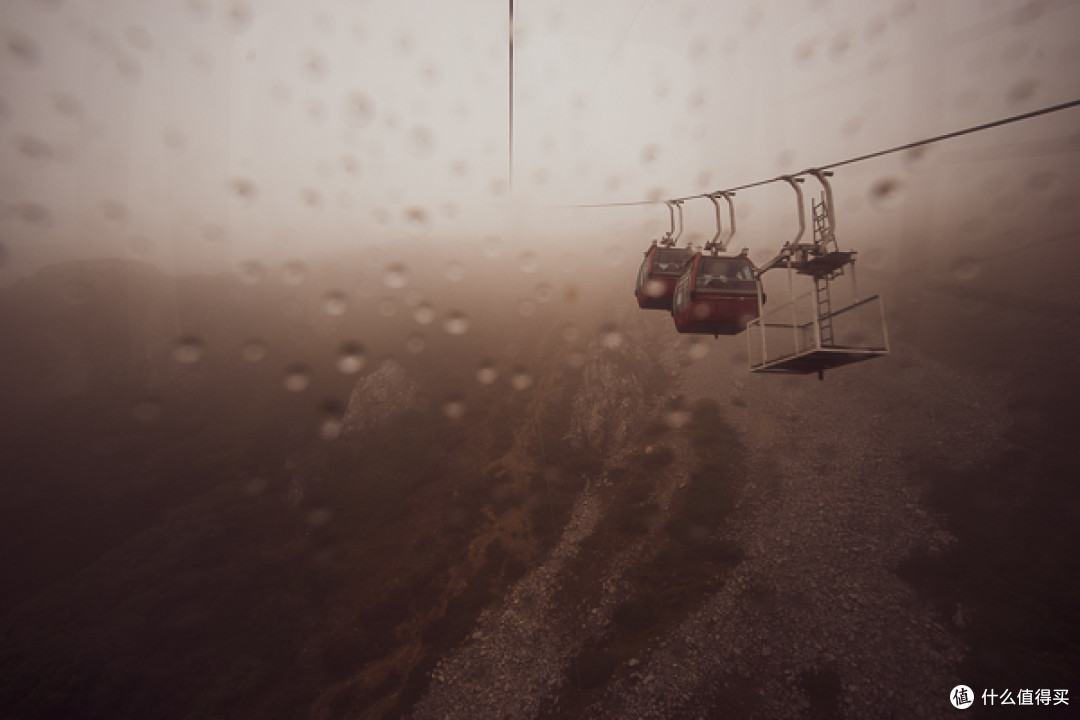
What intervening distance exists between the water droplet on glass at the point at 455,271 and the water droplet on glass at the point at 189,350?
33.5 metres

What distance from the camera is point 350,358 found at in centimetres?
4169

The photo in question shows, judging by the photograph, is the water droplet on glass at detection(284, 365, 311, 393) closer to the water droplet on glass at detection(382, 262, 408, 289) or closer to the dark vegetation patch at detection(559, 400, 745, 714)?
the water droplet on glass at detection(382, 262, 408, 289)

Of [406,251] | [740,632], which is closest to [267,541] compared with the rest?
[740,632]

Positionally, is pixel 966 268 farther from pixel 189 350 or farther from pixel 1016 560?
pixel 189 350

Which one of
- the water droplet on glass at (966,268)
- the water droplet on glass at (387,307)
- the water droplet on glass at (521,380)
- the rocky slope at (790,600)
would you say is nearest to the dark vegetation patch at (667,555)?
the rocky slope at (790,600)

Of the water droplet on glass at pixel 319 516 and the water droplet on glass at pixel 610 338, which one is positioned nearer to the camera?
the water droplet on glass at pixel 319 516

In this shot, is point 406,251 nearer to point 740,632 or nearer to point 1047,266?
point 740,632

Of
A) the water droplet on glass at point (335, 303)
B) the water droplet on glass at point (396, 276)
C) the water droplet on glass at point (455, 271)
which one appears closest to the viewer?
the water droplet on glass at point (335, 303)

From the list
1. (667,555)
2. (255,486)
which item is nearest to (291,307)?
(255,486)

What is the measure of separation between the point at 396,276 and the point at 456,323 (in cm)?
1992

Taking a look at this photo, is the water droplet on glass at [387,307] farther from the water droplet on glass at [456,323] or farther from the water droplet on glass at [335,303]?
the water droplet on glass at [456,323]

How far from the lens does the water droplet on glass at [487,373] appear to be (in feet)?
128

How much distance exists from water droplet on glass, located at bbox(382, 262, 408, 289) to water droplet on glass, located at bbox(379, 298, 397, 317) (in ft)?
15.5

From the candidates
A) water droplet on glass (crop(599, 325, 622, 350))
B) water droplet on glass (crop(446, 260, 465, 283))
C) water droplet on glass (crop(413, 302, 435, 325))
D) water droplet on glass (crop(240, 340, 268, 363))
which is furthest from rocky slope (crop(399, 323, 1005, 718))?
water droplet on glass (crop(240, 340, 268, 363))
